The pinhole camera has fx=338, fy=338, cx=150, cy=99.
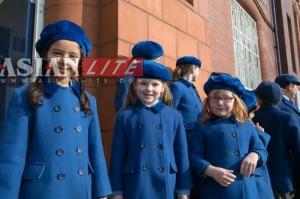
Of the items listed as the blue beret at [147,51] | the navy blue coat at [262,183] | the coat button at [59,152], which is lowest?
the navy blue coat at [262,183]

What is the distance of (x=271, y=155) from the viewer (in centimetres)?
310

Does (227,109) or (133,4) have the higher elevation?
(133,4)

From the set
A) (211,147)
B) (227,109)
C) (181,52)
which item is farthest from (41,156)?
(181,52)

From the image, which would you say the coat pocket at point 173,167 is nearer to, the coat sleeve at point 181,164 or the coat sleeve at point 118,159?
the coat sleeve at point 181,164

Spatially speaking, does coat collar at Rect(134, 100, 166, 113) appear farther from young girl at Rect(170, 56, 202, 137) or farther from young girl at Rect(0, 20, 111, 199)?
young girl at Rect(170, 56, 202, 137)

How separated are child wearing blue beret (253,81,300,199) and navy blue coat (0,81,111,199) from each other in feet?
5.84

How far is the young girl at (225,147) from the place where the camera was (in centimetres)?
229

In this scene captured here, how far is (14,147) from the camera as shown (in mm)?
1655

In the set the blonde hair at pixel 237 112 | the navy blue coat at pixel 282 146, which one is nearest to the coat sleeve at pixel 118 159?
the blonde hair at pixel 237 112

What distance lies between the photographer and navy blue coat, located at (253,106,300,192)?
3.01 metres

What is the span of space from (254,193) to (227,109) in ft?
2.05

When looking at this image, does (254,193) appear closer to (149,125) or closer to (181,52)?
(149,125)

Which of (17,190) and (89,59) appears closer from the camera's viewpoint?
(17,190)

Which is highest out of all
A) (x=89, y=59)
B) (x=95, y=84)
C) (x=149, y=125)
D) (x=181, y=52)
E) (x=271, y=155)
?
(x=181, y=52)
